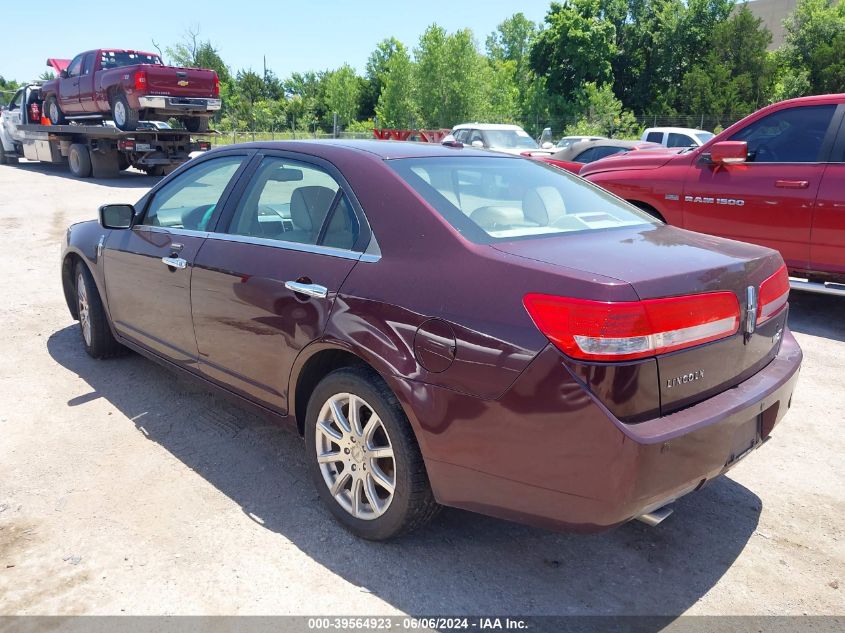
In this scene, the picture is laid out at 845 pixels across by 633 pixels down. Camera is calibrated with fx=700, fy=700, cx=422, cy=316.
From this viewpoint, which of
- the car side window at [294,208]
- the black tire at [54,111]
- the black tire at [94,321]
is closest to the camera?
the car side window at [294,208]

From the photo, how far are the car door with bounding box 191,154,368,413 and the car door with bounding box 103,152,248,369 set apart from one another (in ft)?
0.58

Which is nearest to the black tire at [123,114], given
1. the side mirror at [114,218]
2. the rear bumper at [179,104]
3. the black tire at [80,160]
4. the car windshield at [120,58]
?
the rear bumper at [179,104]

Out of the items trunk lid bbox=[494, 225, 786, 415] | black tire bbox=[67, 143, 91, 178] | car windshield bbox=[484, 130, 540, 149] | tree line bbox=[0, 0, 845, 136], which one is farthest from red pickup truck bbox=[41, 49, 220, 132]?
tree line bbox=[0, 0, 845, 136]

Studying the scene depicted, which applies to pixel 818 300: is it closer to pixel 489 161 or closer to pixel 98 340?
→ pixel 489 161

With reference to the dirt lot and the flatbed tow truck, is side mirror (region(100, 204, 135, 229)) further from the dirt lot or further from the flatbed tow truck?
the flatbed tow truck

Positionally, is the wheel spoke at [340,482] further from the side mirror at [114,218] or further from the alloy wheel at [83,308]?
the alloy wheel at [83,308]

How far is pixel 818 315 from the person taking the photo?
6473mm

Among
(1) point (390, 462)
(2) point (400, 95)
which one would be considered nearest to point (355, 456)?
(1) point (390, 462)

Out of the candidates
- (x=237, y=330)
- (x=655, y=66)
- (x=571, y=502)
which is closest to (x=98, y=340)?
(x=237, y=330)

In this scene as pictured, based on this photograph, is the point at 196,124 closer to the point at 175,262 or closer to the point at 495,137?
the point at 495,137

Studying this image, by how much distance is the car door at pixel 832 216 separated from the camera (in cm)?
569

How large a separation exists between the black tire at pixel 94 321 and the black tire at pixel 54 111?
18399 mm

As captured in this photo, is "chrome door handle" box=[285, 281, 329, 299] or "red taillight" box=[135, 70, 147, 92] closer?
"chrome door handle" box=[285, 281, 329, 299]

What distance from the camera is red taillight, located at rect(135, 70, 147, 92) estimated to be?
16.8 meters
